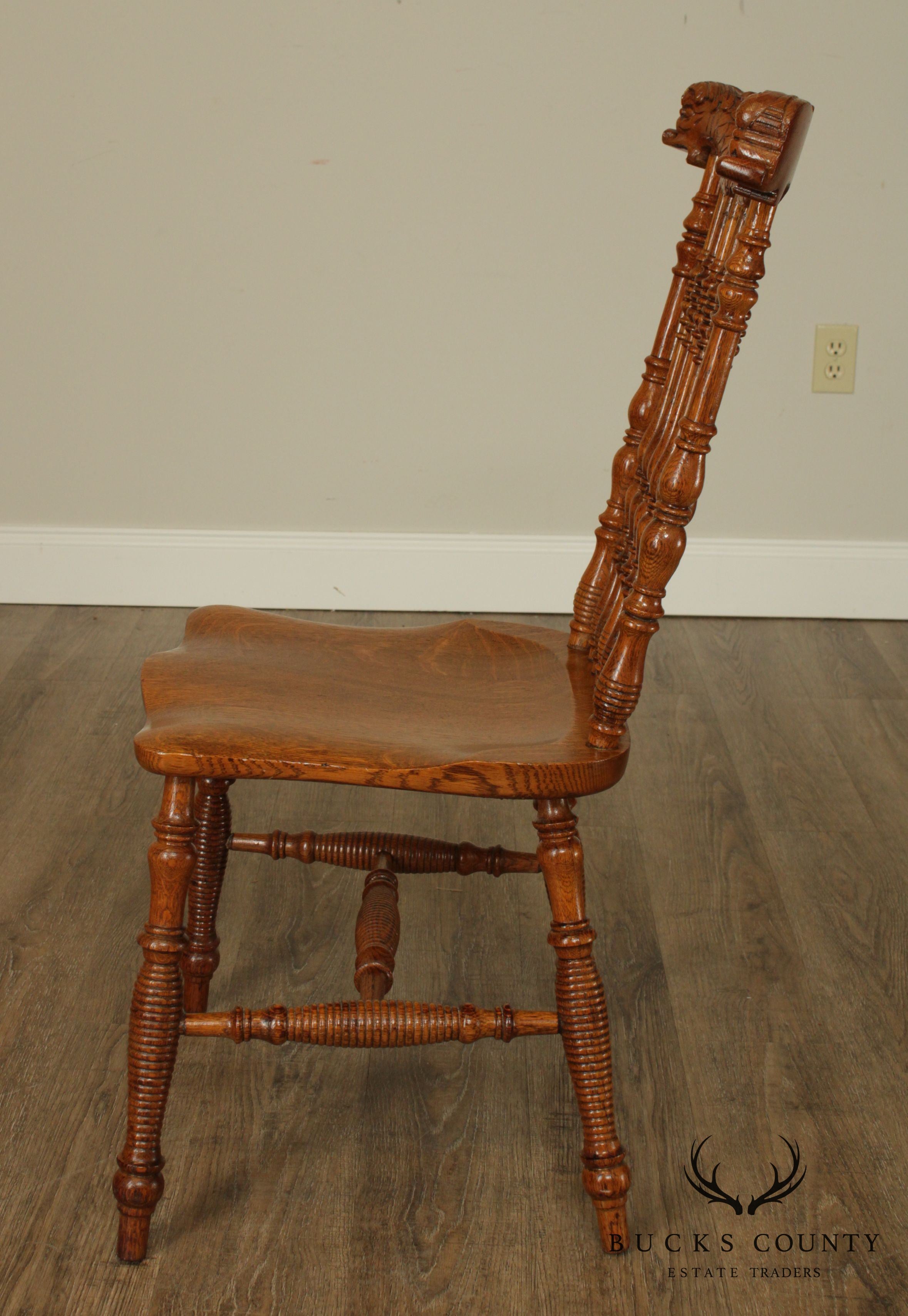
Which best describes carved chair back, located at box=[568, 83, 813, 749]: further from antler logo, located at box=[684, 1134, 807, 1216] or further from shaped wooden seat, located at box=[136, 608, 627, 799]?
antler logo, located at box=[684, 1134, 807, 1216]

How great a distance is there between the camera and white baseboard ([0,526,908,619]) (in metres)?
2.47

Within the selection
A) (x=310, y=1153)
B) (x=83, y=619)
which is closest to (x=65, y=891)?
(x=310, y=1153)

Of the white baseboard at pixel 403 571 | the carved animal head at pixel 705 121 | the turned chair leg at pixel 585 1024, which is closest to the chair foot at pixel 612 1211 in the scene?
the turned chair leg at pixel 585 1024

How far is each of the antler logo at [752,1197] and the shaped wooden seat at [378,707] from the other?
391 millimetres

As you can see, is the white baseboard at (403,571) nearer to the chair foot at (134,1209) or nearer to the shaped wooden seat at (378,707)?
the shaped wooden seat at (378,707)

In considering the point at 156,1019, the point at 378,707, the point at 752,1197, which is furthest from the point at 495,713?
the point at 752,1197

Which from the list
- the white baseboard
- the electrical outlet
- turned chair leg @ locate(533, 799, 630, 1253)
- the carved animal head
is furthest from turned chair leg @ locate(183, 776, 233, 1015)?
the electrical outlet

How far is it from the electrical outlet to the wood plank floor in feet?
2.43

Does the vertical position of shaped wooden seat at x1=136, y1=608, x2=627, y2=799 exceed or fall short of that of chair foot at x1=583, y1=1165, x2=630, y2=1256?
it exceeds it

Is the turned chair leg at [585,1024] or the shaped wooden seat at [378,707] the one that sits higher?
the shaped wooden seat at [378,707]

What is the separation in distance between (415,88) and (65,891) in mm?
1509

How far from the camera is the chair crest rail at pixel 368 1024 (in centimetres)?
104

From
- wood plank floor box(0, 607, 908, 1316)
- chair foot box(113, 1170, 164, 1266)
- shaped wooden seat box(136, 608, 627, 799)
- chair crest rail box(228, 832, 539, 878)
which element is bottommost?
wood plank floor box(0, 607, 908, 1316)

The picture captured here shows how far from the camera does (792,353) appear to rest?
239 cm
